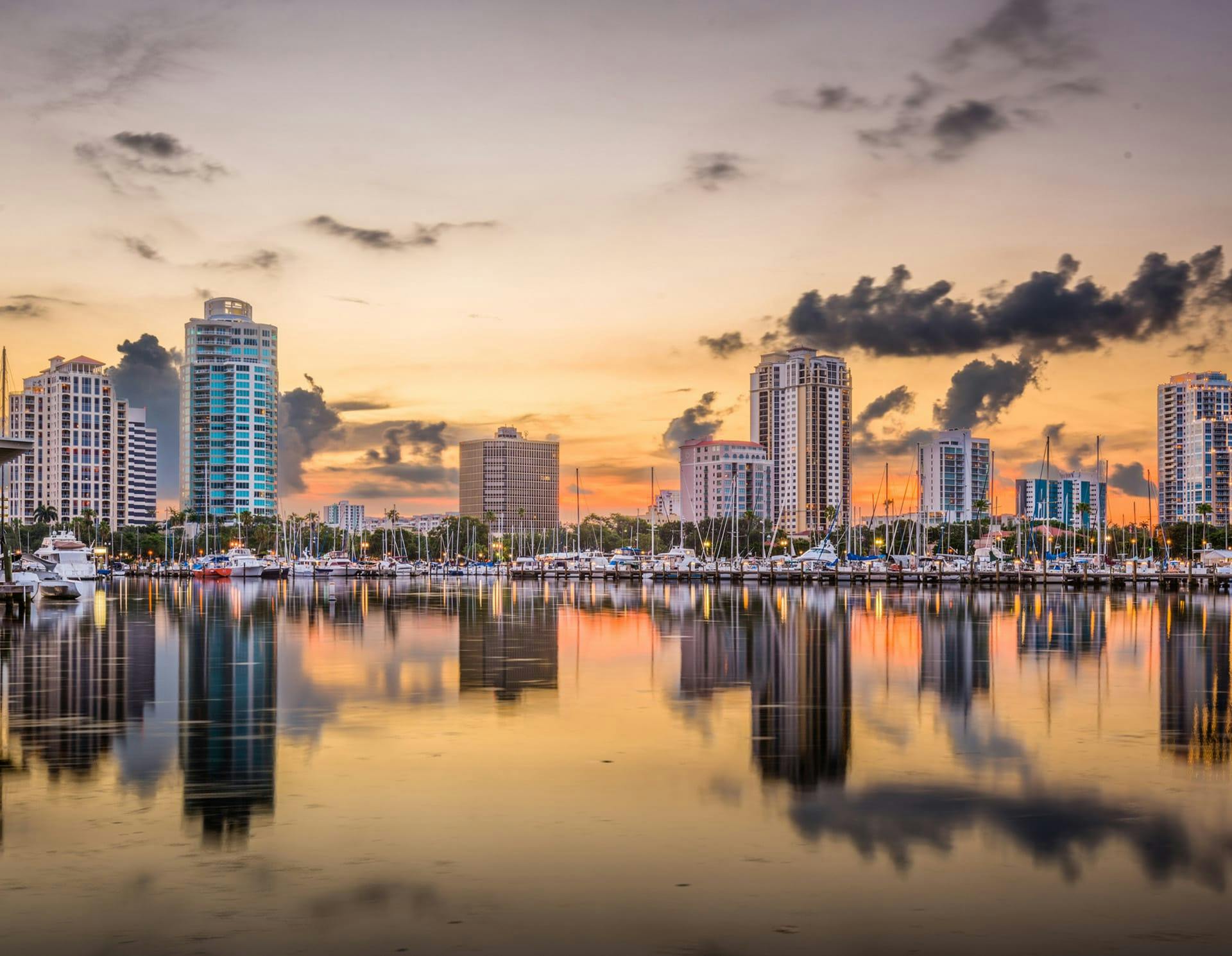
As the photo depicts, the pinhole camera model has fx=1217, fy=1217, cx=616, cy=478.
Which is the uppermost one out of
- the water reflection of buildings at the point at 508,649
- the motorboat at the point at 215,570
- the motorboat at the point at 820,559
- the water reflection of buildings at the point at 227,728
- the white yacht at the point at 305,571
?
the water reflection of buildings at the point at 227,728

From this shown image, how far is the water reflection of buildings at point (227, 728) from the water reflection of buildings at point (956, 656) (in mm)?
14605

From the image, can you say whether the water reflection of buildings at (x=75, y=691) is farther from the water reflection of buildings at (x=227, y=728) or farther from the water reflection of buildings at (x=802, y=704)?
the water reflection of buildings at (x=802, y=704)

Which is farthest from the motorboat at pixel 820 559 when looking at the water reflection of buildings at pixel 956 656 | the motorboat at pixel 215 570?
the water reflection of buildings at pixel 956 656

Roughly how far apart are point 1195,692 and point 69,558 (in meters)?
107

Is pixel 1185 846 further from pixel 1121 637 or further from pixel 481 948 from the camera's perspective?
pixel 1121 637

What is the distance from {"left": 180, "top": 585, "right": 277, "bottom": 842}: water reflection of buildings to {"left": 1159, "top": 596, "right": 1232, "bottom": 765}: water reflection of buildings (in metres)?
14.6

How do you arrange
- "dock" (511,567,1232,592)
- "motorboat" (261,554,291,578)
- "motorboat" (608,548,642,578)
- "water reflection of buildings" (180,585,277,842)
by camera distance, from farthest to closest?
"motorboat" (261,554,291,578) < "motorboat" (608,548,642,578) < "dock" (511,567,1232,592) < "water reflection of buildings" (180,585,277,842)

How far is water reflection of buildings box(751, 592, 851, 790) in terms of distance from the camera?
18.9 m

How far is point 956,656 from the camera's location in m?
39.1

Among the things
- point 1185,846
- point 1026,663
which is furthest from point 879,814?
point 1026,663

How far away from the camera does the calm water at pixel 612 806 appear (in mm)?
11094

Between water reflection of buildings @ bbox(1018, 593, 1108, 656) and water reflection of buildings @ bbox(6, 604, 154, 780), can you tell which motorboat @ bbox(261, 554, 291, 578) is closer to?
water reflection of buildings @ bbox(1018, 593, 1108, 656)

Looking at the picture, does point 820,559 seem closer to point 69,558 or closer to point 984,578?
point 984,578

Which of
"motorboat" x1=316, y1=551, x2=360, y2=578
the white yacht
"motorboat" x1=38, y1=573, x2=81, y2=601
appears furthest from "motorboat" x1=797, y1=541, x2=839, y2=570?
"motorboat" x1=38, y1=573, x2=81, y2=601
